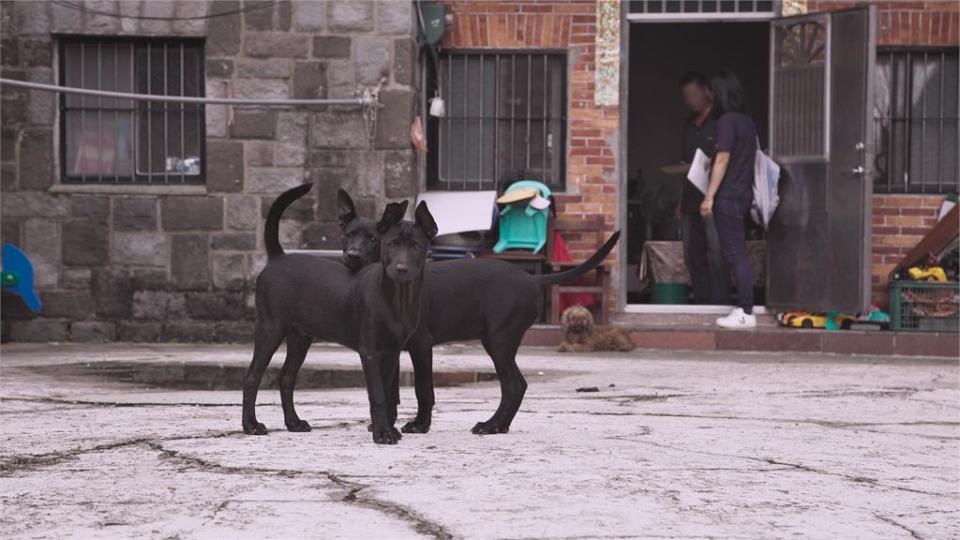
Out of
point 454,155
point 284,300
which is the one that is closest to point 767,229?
point 454,155

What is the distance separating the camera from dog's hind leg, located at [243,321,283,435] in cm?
581

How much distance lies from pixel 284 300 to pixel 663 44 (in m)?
13.2

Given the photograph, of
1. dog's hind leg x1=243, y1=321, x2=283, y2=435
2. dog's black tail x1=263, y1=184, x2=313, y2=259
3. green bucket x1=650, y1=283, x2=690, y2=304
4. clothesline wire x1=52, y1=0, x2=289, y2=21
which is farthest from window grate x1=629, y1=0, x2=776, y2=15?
dog's hind leg x1=243, y1=321, x2=283, y2=435

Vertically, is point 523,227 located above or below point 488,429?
above

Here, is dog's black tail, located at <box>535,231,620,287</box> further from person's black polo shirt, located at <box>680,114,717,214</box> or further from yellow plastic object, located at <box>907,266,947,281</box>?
person's black polo shirt, located at <box>680,114,717,214</box>

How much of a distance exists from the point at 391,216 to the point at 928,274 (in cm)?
759

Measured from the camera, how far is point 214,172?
1189 centimetres

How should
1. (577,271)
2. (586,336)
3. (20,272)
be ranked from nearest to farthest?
(577,271) → (586,336) → (20,272)

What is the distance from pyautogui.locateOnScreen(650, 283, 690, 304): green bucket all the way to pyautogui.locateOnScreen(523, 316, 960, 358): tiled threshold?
1.70m

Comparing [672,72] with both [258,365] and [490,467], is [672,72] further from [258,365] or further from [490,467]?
[490,467]

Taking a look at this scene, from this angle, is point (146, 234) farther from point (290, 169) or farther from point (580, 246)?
point (580, 246)

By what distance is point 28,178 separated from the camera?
11.9 meters

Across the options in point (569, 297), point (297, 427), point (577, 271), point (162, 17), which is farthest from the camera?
point (569, 297)

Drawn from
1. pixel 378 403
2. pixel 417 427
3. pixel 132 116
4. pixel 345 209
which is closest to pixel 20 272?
pixel 132 116
